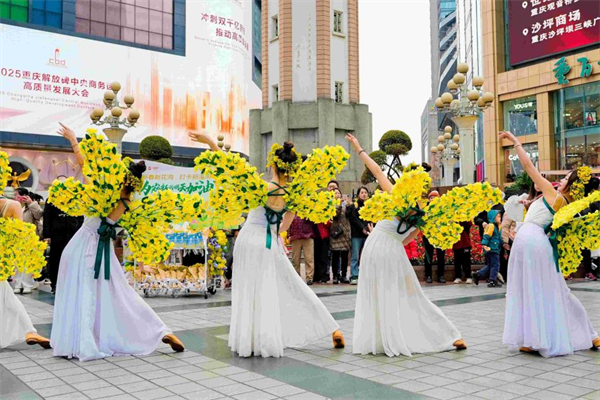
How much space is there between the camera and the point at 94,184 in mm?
6000

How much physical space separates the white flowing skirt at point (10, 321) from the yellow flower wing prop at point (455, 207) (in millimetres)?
4481

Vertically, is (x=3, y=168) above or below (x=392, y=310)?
above

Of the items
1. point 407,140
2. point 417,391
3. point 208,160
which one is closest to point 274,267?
point 208,160

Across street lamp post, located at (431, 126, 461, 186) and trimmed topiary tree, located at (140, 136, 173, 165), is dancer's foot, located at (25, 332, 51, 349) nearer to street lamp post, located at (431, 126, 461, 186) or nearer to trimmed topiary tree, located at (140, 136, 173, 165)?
trimmed topiary tree, located at (140, 136, 173, 165)

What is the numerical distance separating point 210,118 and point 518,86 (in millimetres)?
23279

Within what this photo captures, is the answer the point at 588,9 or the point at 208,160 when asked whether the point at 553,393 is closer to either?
the point at 208,160

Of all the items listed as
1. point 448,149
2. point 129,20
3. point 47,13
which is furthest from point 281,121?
point 47,13

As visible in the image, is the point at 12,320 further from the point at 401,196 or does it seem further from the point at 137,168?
the point at 401,196

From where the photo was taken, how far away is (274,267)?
6188 mm

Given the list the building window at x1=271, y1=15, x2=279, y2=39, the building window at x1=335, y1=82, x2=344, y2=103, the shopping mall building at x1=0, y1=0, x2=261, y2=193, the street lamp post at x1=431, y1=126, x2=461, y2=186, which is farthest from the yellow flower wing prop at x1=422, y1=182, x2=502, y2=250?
the street lamp post at x1=431, y1=126, x2=461, y2=186

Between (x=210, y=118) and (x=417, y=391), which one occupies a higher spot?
(x=210, y=118)

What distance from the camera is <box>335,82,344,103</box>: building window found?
118 ft

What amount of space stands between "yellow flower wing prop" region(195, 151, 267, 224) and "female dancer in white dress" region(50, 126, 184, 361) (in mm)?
724

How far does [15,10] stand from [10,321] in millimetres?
37801
